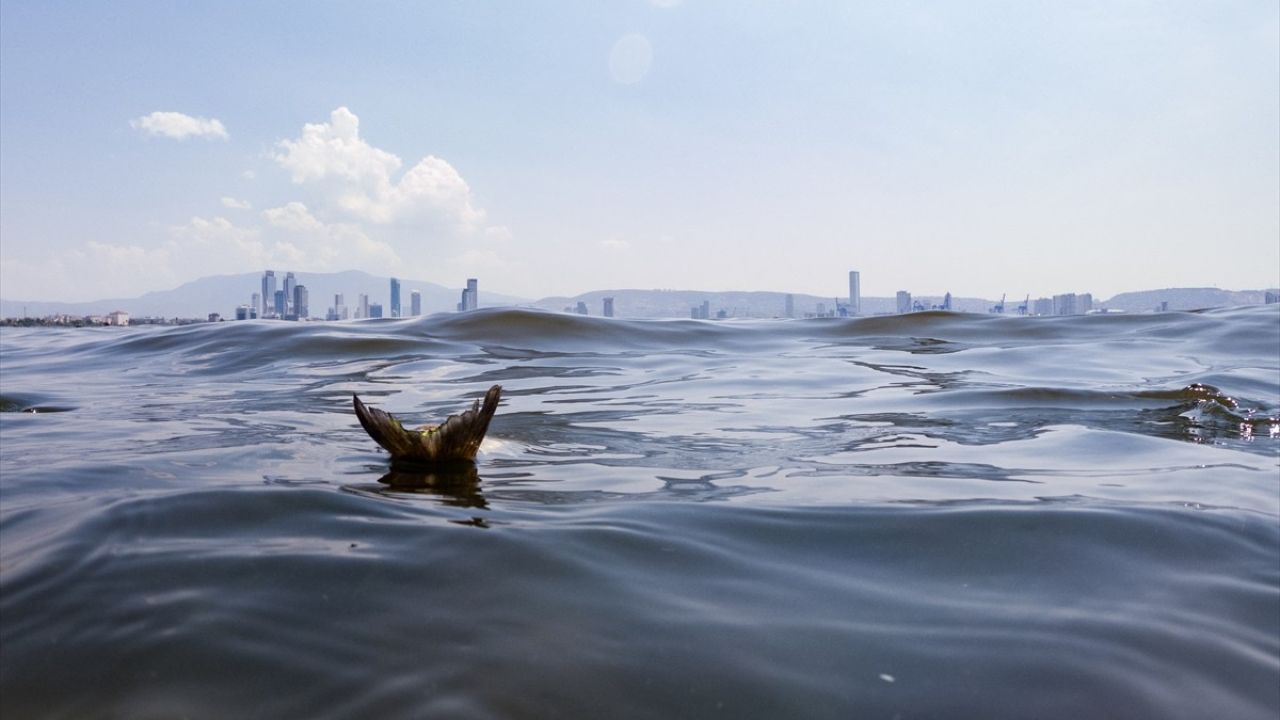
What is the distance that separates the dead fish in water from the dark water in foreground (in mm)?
142

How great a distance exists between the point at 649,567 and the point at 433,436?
1.55 meters

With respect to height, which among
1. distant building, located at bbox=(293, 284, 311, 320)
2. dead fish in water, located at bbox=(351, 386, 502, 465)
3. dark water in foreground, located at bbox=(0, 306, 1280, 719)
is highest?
distant building, located at bbox=(293, 284, 311, 320)

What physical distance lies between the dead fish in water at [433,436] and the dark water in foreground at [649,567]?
0.47ft

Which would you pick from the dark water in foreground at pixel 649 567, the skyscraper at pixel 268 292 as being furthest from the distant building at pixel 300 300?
the dark water in foreground at pixel 649 567

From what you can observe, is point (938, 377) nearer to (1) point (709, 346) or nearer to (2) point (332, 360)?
(1) point (709, 346)

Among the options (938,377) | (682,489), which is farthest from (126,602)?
(938,377)

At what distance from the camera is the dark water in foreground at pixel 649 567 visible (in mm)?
1448

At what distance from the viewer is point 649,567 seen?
2.07m

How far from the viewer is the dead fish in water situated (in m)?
3.29

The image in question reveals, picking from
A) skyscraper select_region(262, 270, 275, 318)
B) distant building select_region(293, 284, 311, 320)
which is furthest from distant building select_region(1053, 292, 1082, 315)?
skyscraper select_region(262, 270, 275, 318)

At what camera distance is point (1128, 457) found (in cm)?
390

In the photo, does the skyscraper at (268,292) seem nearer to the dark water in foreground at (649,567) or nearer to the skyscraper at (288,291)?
the skyscraper at (288,291)

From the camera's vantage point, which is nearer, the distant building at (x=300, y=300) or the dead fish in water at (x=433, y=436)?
the dead fish in water at (x=433, y=436)

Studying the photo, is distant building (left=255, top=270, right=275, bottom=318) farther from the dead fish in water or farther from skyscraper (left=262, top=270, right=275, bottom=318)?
the dead fish in water
